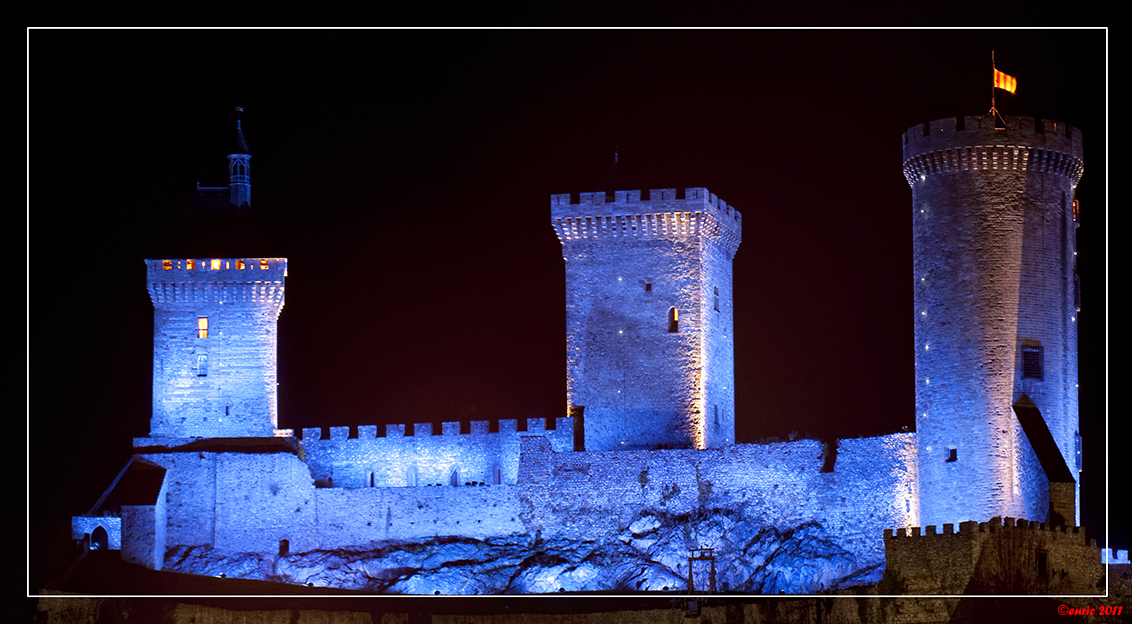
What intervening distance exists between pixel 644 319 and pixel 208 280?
11.5 metres

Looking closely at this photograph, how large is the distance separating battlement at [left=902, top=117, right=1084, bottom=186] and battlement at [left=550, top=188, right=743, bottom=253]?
762 centimetres

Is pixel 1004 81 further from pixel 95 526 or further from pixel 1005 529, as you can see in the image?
pixel 95 526

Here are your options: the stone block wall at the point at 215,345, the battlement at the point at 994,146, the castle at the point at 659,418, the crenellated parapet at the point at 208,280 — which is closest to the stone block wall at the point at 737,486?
the castle at the point at 659,418

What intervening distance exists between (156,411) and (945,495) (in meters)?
21.0

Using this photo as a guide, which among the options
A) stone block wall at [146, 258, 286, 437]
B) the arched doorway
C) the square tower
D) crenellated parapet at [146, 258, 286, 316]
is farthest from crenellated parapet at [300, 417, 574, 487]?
the arched doorway

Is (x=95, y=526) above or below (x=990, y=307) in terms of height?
below

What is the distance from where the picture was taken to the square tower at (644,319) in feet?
200

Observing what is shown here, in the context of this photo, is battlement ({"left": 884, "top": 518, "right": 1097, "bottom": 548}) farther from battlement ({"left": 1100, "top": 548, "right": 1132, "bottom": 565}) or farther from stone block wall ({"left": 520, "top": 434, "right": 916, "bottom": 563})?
stone block wall ({"left": 520, "top": 434, "right": 916, "bottom": 563})

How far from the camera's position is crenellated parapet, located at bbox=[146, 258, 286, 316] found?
2477 inches

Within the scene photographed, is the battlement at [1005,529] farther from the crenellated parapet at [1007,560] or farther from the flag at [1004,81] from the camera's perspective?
the flag at [1004,81]

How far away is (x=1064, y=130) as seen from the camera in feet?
182

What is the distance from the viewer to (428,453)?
201 ft

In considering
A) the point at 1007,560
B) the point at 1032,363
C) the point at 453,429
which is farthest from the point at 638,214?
the point at 1007,560

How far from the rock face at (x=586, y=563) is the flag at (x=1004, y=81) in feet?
36.7
